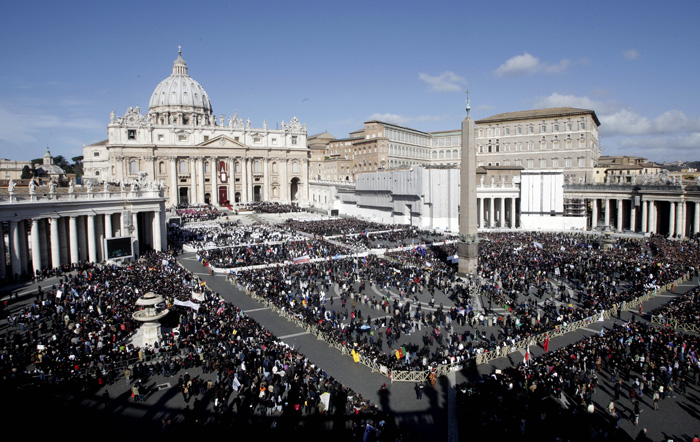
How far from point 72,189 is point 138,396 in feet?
81.1

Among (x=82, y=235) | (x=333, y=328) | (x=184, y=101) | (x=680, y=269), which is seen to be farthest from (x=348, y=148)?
(x=333, y=328)

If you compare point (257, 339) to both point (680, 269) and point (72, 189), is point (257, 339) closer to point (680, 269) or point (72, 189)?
point (72, 189)

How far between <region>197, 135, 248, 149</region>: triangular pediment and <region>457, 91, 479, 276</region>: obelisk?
5890cm

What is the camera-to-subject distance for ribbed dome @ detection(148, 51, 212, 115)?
314 feet

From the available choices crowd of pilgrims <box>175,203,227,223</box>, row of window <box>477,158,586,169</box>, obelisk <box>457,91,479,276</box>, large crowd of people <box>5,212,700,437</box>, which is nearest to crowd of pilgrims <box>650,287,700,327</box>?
large crowd of people <box>5,212,700,437</box>

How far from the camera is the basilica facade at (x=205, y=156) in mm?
74500

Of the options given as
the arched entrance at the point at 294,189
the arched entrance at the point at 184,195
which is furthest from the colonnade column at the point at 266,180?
the arched entrance at the point at 184,195

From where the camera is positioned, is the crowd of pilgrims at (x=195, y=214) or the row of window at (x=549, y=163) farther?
the row of window at (x=549, y=163)

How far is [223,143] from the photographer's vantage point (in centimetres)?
8056

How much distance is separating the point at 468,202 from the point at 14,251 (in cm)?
2893

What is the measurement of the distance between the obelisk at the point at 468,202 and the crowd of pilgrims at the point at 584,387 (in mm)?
10902

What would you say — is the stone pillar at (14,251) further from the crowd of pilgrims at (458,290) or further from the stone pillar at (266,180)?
the stone pillar at (266,180)

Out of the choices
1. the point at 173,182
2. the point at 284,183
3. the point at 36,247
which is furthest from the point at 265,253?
the point at 284,183

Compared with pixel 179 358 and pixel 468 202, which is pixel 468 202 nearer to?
pixel 468 202
